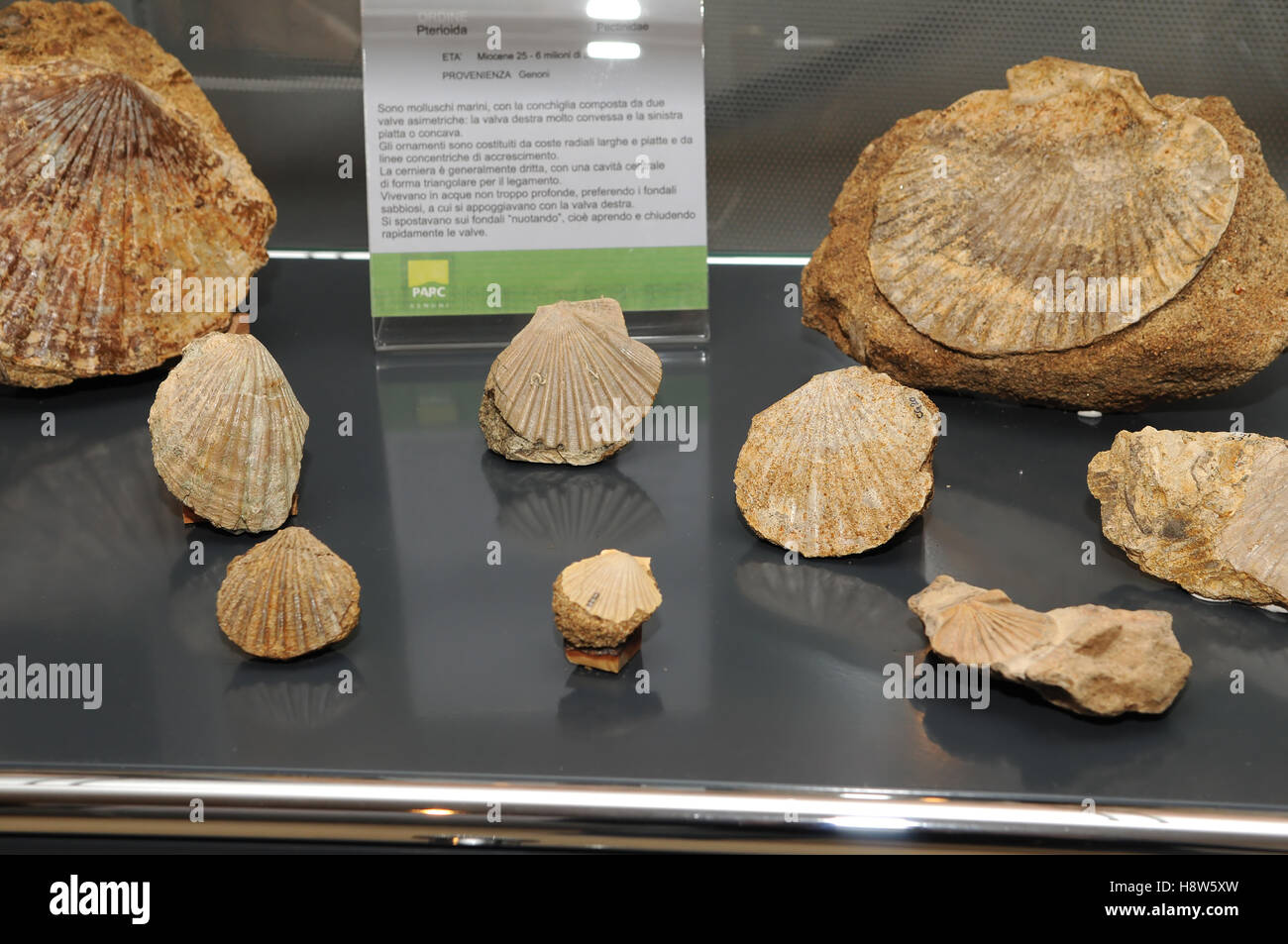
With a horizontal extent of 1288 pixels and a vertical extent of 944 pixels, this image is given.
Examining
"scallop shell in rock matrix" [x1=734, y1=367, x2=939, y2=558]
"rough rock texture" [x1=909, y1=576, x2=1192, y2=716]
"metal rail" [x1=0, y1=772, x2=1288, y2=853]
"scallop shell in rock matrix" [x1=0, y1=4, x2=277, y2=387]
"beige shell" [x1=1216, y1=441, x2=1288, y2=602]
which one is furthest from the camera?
"scallop shell in rock matrix" [x1=0, y1=4, x2=277, y2=387]

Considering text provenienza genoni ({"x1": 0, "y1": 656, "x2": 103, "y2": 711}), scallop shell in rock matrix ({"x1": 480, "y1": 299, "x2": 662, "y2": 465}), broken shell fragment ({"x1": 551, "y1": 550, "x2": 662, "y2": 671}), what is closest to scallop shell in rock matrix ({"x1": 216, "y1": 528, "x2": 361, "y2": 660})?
text provenienza genoni ({"x1": 0, "y1": 656, "x2": 103, "y2": 711})

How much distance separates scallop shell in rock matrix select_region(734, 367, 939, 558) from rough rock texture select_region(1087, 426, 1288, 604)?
0.26 m

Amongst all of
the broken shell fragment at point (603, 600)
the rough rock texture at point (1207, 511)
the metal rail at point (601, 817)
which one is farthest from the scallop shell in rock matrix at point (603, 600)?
the rough rock texture at point (1207, 511)

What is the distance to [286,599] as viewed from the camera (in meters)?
1.41

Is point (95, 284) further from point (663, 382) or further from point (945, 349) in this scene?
point (945, 349)

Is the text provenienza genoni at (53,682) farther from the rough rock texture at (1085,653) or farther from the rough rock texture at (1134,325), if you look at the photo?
the rough rock texture at (1134,325)

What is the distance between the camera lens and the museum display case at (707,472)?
1292 mm

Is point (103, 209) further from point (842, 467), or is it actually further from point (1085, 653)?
point (1085, 653)

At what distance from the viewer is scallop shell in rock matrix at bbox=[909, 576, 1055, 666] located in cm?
139

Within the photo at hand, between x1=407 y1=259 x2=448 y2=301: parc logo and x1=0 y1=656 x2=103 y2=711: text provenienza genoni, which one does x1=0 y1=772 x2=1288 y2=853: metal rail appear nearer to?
x1=0 y1=656 x2=103 y2=711: text provenienza genoni

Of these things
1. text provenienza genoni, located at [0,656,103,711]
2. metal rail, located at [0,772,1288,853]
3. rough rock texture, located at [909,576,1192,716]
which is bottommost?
metal rail, located at [0,772,1288,853]

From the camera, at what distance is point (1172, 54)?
90.2 inches

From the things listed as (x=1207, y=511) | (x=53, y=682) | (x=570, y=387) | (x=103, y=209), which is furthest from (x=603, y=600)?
(x=103, y=209)
